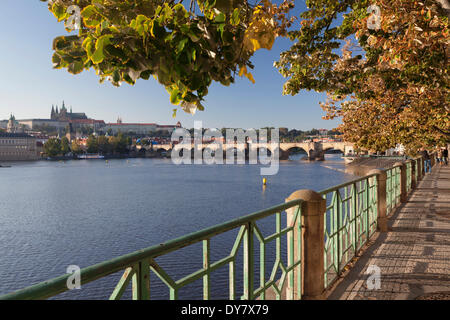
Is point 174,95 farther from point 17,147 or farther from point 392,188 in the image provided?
point 17,147

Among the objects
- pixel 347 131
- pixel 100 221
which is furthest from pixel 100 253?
pixel 347 131

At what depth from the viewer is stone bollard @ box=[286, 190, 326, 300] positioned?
4.62m

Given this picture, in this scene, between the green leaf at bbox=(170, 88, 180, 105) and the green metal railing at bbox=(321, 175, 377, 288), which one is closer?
the green leaf at bbox=(170, 88, 180, 105)

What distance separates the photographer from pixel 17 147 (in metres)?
154

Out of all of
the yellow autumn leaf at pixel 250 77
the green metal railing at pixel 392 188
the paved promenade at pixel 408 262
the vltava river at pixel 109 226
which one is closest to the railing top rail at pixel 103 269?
the yellow autumn leaf at pixel 250 77

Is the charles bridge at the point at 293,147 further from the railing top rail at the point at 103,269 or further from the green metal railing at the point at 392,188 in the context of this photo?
the railing top rail at the point at 103,269

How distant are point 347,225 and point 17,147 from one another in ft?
570

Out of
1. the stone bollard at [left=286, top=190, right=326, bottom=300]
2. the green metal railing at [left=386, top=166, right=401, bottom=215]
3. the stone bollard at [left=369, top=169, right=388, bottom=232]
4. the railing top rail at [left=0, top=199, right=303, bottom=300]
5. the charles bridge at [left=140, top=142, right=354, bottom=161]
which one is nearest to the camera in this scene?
the railing top rail at [left=0, top=199, right=303, bottom=300]

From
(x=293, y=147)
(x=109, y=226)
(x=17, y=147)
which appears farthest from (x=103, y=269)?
(x=17, y=147)

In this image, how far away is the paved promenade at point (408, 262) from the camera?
5172 mm

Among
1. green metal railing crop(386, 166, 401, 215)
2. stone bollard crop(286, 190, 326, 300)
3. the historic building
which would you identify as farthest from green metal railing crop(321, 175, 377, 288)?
the historic building

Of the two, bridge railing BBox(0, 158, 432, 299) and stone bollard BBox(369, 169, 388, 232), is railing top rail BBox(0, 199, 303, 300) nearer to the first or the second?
bridge railing BBox(0, 158, 432, 299)

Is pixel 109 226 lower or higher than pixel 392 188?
lower
